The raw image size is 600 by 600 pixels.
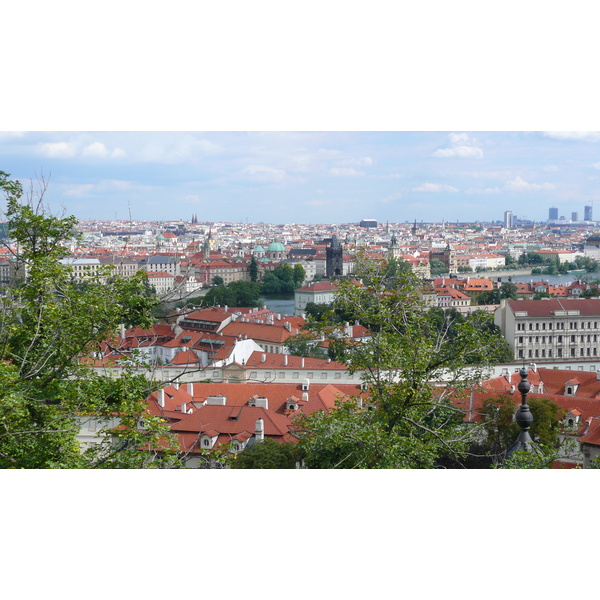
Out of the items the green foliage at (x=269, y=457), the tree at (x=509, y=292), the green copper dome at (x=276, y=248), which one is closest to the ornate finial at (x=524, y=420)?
the green foliage at (x=269, y=457)

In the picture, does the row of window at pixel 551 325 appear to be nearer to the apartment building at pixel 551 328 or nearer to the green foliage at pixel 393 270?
the apartment building at pixel 551 328

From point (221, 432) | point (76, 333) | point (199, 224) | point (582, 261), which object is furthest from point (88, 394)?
point (199, 224)

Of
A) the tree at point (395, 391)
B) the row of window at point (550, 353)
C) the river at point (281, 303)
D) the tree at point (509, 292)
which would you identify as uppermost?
the tree at point (395, 391)

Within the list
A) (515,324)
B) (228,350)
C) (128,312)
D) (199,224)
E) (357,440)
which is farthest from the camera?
(199,224)

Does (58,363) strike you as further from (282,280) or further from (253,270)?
(253,270)

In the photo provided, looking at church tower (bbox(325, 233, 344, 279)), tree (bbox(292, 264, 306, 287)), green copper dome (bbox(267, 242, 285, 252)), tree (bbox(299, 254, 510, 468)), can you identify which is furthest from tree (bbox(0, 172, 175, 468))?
green copper dome (bbox(267, 242, 285, 252))

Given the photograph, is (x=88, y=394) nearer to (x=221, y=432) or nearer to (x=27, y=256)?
(x=27, y=256)

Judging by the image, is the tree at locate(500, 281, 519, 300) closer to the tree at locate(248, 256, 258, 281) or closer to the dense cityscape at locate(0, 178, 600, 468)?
the dense cityscape at locate(0, 178, 600, 468)
